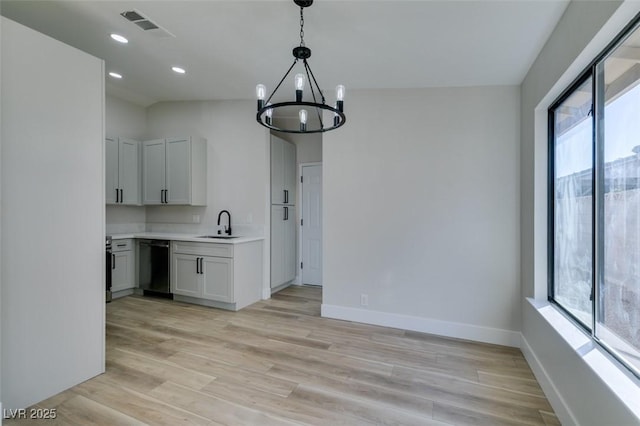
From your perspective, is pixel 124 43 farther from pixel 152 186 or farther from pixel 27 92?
pixel 152 186

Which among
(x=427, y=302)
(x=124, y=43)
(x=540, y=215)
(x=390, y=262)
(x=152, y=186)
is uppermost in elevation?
(x=124, y=43)

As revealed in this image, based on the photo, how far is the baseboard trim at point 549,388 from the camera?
1.82 metres

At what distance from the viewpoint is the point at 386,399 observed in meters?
2.12

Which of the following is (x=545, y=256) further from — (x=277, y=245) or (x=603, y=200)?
(x=277, y=245)

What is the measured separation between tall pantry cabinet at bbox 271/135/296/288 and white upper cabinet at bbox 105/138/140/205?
219 centimetres

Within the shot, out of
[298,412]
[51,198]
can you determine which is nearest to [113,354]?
[51,198]

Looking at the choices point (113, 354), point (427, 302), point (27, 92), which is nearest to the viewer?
point (27, 92)

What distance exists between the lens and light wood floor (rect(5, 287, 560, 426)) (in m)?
1.95

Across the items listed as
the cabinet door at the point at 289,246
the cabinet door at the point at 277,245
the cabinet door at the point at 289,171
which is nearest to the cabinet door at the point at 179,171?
the cabinet door at the point at 277,245

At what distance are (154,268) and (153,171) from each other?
152 cm

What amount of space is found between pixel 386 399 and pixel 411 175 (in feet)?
7.30

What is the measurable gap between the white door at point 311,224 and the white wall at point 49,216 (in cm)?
334

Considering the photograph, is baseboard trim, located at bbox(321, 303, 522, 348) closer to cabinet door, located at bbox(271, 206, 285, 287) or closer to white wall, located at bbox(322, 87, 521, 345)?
Result: white wall, located at bbox(322, 87, 521, 345)

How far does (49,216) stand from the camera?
205cm
